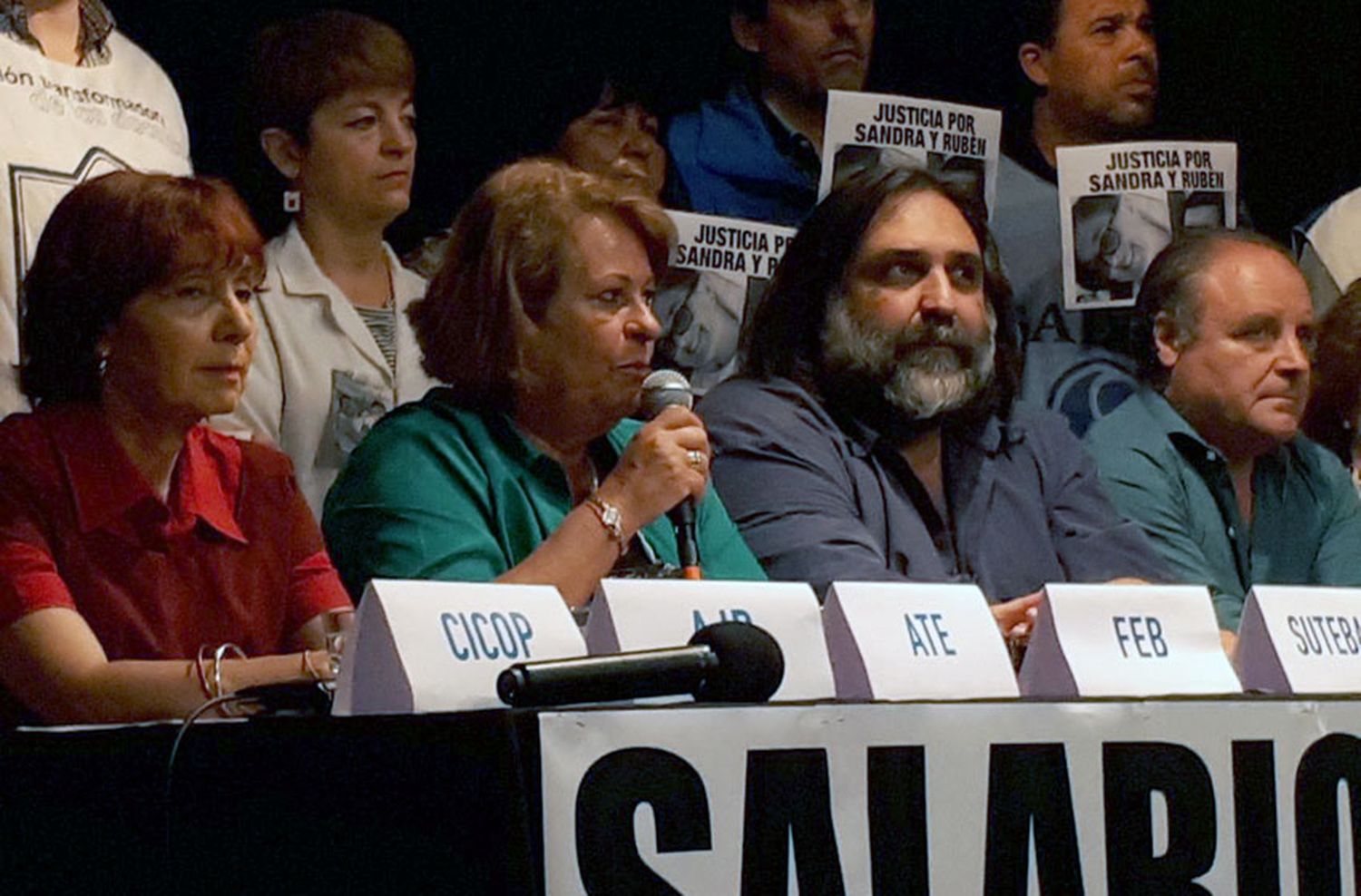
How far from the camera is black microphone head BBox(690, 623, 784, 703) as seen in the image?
146 centimetres

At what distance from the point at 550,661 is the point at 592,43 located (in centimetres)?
207

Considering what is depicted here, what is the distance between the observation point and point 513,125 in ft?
10.3

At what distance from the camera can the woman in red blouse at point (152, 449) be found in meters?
2.16

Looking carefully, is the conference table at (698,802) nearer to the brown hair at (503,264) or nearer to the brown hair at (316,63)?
the brown hair at (503,264)

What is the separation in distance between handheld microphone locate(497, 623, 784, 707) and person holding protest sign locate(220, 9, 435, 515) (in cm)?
145

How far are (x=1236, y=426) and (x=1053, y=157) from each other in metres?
0.64

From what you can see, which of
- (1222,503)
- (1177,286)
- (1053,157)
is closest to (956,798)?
(1222,503)

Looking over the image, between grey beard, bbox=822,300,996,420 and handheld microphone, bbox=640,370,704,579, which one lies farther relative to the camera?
grey beard, bbox=822,300,996,420

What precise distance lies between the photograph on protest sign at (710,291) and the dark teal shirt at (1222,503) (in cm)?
67

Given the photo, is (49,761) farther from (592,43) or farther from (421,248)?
(592,43)

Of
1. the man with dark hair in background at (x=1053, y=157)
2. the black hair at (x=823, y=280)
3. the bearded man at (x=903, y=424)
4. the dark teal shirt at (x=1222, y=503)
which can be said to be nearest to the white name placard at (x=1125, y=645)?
the bearded man at (x=903, y=424)

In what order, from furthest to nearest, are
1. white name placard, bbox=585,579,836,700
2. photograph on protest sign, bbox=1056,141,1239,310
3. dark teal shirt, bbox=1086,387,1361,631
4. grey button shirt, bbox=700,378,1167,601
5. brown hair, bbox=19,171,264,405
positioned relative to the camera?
photograph on protest sign, bbox=1056,141,1239,310, dark teal shirt, bbox=1086,387,1361,631, grey button shirt, bbox=700,378,1167,601, brown hair, bbox=19,171,264,405, white name placard, bbox=585,579,836,700

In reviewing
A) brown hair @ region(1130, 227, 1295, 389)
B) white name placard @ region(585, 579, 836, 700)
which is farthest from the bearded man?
white name placard @ region(585, 579, 836, 700)

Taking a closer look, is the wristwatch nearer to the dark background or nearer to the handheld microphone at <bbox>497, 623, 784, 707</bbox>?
the dark background
